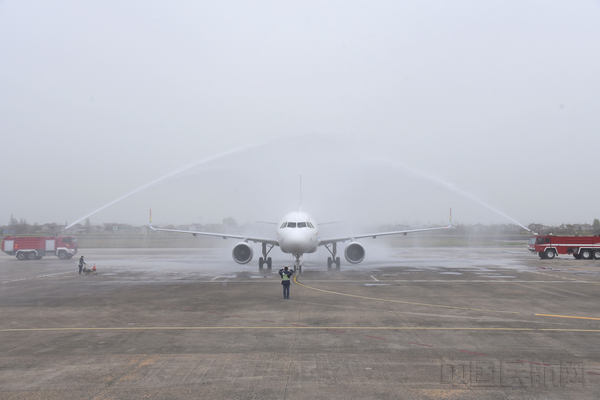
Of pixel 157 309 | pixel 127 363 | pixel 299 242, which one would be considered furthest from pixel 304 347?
pixel 299 242

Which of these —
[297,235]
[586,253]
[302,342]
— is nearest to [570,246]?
[586,253]

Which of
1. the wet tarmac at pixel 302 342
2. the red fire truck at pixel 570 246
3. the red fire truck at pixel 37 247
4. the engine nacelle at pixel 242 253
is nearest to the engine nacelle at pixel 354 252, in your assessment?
the engine nacelle at pixel 242 253

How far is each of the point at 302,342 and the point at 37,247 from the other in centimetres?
4526

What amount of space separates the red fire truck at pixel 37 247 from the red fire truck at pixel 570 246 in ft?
175

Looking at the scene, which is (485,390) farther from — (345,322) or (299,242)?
(299,242)

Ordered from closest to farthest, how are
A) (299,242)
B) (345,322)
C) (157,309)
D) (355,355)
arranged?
(355,355), (345,322), (157,309), (299,242)

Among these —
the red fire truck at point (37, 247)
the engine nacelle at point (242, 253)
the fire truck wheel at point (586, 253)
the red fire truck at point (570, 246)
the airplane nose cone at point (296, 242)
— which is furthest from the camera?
the red fire truck at point (37, 247)

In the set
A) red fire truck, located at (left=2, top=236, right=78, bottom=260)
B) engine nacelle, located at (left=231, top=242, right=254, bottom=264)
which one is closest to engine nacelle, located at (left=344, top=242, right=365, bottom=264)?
engine nacelle, located at (left=231, top=242, right=254, bottom=264)

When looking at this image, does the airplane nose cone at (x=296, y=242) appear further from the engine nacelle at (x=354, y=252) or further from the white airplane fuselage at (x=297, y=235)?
the engine nacelle at (x=354, y=252)

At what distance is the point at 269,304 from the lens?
55.1 ft

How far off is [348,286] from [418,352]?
12.3 m

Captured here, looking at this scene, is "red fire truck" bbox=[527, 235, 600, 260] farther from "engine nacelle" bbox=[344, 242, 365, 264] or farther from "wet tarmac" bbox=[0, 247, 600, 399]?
"engine nacelle" bbox=[344, 242, 365, 264]

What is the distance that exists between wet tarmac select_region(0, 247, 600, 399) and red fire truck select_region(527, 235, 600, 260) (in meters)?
22.7

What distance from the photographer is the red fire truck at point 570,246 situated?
133ft
